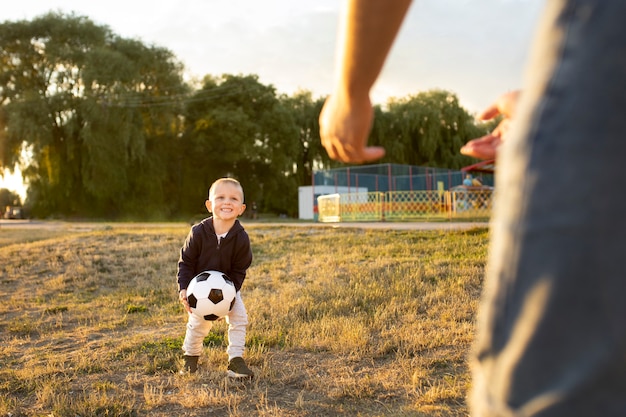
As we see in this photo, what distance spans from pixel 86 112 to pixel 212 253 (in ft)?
102

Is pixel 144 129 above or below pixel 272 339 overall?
above

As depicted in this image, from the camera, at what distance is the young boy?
434cm

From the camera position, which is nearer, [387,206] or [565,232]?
[565,232]

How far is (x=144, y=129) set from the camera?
36125mm

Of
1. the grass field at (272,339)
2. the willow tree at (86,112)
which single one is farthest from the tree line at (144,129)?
the grass field at (272,339)

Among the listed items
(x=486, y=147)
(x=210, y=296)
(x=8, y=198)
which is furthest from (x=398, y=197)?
(x=8, y=198)

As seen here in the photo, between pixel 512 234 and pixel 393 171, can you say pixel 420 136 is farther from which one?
pixel 512 234

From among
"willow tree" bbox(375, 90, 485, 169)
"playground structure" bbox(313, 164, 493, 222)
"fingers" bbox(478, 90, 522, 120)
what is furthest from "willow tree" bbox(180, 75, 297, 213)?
"fingers" bbox(478, 90, 522, 120)

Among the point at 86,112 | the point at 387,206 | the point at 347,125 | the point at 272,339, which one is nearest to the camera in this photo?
the point at 347,125

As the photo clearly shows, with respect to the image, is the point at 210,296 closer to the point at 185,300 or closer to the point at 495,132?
the point at 185,300

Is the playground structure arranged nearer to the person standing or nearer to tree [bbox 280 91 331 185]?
tree [bbox 280 91 331 185]

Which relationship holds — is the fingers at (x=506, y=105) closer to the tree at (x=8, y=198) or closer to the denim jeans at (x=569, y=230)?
the denim jeans at (x=569, y=230)

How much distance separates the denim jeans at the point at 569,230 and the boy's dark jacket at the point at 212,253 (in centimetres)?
386

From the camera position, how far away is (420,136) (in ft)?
140
